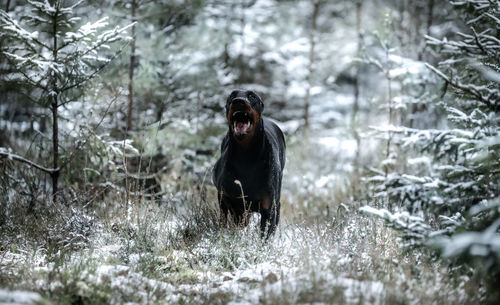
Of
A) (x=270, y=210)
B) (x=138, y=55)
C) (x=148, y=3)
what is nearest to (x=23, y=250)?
(x=270, y=210)

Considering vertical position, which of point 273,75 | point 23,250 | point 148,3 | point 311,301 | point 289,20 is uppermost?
point 289,20

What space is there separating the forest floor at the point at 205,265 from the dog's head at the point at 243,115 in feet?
3.44

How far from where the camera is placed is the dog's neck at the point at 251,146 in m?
4.71

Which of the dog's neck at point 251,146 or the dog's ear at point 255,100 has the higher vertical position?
the dog's ear at point 255,100

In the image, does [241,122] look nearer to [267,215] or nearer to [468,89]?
[267,215]

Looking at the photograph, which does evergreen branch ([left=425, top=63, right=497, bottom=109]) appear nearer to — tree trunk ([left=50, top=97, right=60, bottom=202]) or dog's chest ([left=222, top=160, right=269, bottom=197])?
dog's chest ([left=222, top=160, right=269, bottom=197])

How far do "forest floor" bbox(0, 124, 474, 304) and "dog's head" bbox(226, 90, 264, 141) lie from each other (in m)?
1.05

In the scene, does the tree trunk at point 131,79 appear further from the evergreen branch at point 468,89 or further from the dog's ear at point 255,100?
the evergreen branch at point 468,89

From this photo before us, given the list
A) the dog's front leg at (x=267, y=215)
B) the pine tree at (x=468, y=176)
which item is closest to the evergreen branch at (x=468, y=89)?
the pine tree at (x=468, y=176)

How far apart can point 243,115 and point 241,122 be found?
8cm

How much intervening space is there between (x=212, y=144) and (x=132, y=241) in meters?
4.50

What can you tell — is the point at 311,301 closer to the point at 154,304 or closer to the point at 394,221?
the point at 394,221

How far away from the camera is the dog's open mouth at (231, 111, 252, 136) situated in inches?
178

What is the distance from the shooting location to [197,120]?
884 cm
